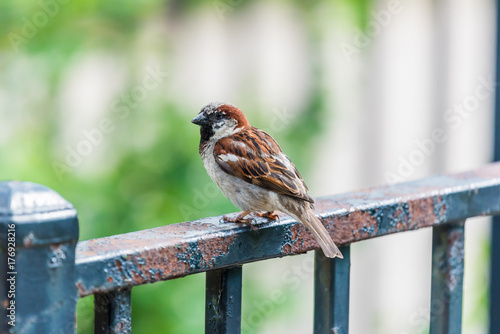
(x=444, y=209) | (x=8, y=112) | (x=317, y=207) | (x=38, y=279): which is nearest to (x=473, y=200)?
(x=444, y=209)

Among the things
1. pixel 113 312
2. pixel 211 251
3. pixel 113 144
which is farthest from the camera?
pixel 113 144

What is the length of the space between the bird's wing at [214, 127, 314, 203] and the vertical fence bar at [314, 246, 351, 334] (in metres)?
0.59

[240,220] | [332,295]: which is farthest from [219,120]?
[332,295]

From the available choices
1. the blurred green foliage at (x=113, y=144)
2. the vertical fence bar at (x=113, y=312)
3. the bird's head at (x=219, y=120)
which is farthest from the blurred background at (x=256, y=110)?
the vertical fence bar at (x=113, y=312)

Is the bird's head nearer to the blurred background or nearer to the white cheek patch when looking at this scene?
the white cheek patch

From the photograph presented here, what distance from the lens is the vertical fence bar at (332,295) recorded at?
1600mm

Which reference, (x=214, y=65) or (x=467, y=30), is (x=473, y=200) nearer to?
(x=214, y=65)

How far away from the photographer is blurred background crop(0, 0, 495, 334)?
3264mm

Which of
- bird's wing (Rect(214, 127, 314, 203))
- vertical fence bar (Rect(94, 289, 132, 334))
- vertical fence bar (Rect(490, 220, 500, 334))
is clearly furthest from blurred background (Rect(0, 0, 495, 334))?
vertical fence bar (Rect(94, 289, 132, 334))

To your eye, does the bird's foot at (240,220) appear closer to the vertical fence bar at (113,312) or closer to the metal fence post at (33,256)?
the vertical fence bar at (113,312)

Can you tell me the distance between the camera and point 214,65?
3660 millimetres

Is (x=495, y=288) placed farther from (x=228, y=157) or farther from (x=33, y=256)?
(x=33, y=256)

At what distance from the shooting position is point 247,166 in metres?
2.32

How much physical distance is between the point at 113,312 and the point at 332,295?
0.53 m
